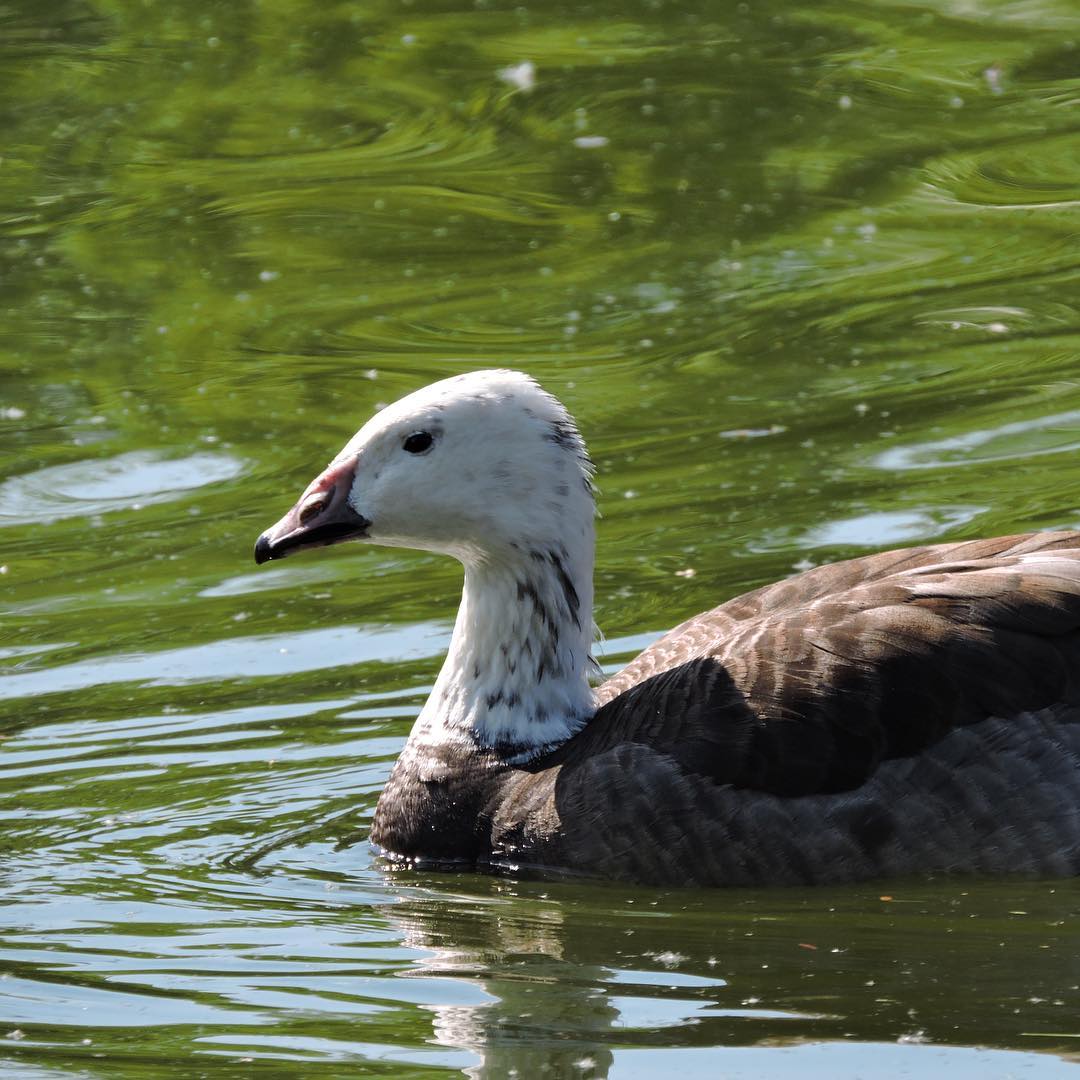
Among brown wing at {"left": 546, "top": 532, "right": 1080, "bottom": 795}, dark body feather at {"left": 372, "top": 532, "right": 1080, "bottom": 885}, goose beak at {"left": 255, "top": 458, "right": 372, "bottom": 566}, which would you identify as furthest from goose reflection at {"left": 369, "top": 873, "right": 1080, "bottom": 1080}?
goose beak at {"left": 255, "top": 458, "right": 372, "bottom": 566}

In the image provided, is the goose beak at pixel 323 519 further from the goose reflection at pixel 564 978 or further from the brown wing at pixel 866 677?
the goose reflection at pixel 564 978

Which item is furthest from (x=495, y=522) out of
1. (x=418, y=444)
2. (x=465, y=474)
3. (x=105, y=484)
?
(x=105, y=484)

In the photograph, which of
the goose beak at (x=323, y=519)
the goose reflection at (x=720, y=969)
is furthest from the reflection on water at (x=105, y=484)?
the goose reflection at (x=720, y=969)

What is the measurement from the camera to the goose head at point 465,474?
29.7 feet

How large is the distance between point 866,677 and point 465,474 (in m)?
1.74

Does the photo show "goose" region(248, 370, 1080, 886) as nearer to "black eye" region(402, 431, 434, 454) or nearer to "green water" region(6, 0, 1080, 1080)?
"black eye" region(402, 431, 434, 454)

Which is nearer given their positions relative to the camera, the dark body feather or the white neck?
the dark body feather

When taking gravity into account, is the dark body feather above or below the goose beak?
below

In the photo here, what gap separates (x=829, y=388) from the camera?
14.2m

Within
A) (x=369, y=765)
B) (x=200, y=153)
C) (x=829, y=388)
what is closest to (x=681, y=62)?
(x=200, y=153)

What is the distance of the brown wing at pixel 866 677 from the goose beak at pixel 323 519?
1266 mm

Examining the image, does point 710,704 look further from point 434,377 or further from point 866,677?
point 434,377

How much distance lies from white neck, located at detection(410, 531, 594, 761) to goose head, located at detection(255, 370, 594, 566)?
14 centimetres

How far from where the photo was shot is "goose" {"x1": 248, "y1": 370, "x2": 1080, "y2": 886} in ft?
27.9
